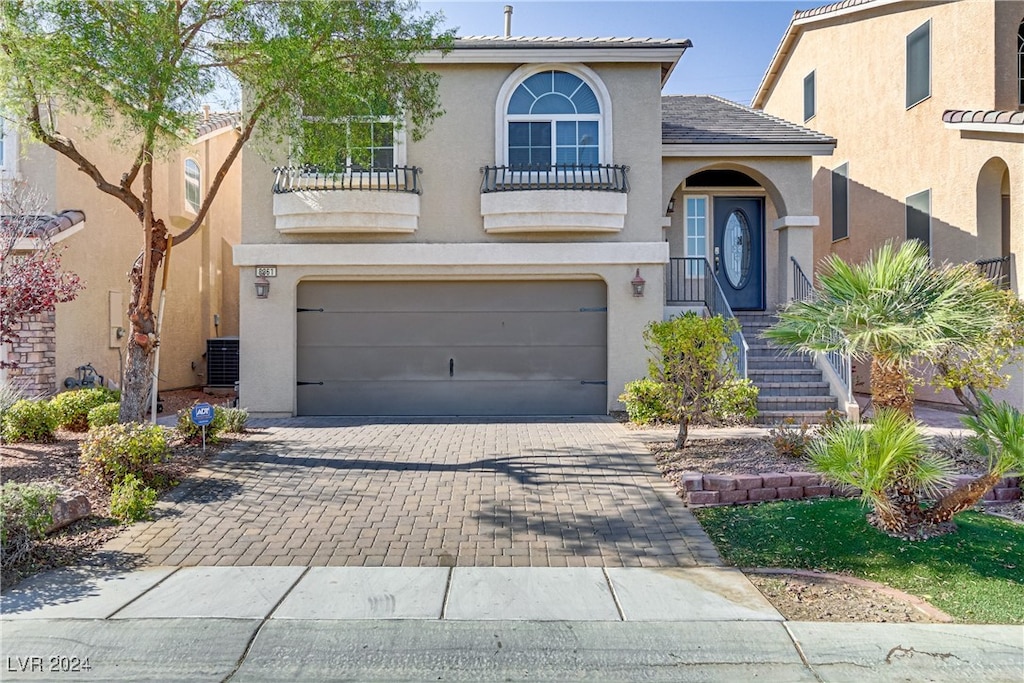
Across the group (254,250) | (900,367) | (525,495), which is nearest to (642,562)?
(525,495)

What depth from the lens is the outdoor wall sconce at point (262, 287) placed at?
455 inches

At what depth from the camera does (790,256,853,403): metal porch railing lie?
408 inches

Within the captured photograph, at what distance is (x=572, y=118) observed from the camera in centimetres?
1155

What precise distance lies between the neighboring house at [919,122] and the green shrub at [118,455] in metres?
12.1

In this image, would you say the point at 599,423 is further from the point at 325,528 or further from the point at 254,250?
the point at 254,250

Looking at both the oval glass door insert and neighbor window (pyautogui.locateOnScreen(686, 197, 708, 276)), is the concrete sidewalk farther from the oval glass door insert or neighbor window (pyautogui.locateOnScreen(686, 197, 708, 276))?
the oval glass door insert

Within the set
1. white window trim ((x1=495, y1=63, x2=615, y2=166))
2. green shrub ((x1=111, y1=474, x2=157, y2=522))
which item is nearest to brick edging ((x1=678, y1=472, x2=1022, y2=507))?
green shrub ((x1=111, y1=474, x2=157, y2=522))

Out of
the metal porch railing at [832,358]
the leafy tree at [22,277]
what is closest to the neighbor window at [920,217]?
the metal porch railing at [832,358]

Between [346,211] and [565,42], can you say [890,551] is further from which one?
[565,42]

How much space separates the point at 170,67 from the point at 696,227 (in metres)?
10.3

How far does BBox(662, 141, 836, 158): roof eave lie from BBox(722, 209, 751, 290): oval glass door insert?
2125 mm

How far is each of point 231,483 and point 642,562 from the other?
4.43 m

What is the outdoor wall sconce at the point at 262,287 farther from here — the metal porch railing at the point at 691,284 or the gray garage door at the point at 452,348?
the metal porch railing at the point at 691,284

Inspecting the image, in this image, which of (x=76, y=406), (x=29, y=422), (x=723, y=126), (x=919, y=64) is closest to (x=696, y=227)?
(x=723, y=126)
